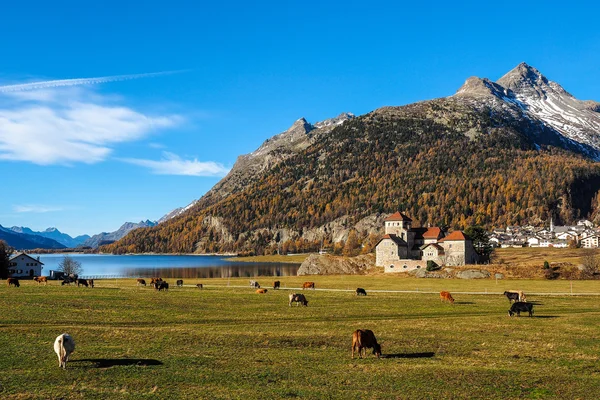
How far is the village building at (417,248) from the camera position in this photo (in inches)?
5290

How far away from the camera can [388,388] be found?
2027cm

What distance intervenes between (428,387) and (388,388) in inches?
66.1

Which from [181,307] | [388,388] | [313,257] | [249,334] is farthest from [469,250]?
[388,388]

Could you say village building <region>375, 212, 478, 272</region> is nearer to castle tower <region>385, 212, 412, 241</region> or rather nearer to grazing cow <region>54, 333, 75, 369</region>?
castle tower <region>385, 212, 412, 241</region>

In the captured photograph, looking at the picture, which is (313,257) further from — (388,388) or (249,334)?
(388,388)

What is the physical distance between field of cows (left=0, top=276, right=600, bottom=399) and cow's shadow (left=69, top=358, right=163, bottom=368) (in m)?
0.05

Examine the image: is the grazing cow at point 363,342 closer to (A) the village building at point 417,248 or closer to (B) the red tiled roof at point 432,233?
(A) the village building at point 417,248

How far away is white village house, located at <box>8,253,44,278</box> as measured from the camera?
13638 cm

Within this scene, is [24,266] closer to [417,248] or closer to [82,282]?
[82,282]

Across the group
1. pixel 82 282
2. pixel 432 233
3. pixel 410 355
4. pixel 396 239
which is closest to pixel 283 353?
pixel 410 355

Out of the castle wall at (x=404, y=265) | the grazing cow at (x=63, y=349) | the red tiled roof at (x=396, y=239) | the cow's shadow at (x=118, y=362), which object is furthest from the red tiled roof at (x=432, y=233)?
the grazing cow at (x=63, y=349)

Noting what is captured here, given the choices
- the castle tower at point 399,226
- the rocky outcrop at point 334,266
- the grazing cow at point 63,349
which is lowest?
the rocky outcrop at point 334,266

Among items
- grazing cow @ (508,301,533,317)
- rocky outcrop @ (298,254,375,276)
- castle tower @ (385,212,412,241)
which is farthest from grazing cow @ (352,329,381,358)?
castle tower @ (385,212,412,241)

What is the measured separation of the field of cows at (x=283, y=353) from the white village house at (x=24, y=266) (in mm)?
102424
